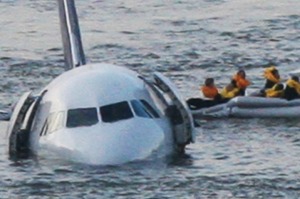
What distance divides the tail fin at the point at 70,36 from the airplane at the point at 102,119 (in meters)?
8.73

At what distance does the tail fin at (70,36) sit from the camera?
172 feet

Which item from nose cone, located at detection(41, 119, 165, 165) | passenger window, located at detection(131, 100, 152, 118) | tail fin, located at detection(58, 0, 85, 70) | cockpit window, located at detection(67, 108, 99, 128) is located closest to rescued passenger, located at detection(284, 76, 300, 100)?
tail fin, located at detection(58, 0, 85, 70)

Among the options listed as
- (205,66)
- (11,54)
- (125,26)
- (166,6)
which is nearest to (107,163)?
(205,66)

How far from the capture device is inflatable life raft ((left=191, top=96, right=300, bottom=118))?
2029 inches

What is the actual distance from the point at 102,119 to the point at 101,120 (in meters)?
0.05

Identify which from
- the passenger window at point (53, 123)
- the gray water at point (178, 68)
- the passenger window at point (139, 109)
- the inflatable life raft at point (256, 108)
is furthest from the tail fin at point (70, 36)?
the passenger window at point (139, 109)

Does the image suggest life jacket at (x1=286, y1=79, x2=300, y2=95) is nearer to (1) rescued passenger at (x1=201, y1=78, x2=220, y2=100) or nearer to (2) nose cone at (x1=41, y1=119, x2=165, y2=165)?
(1) rescued passenger at (x1=201, y1=78, x2=220, y2=100)

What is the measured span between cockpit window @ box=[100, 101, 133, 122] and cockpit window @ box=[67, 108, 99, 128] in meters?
0.26

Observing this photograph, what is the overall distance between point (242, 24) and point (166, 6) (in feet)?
27.7

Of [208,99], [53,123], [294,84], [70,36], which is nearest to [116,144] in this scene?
[53,123]

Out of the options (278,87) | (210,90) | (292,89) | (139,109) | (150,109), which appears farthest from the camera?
(210,90)

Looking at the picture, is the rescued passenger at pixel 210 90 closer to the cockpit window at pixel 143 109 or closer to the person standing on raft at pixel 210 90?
the person standing on raft at pixel 210 90

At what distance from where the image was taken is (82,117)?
132 feet

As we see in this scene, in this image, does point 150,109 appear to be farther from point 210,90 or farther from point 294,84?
point 210,90
